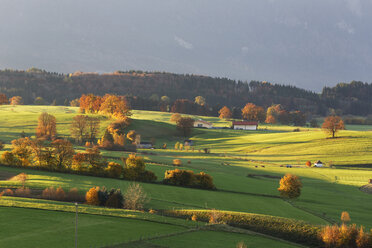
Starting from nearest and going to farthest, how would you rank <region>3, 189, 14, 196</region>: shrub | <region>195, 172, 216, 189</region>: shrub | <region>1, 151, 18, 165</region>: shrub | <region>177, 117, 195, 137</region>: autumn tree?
<region>3, 189, 14, 196</region>: shrub
<region>195, 172, 216, 189</region>: shrub
<region>1, 151, 18, 165</region>: shrub
<region>177, 117, 195, 137</region>: autumn tree

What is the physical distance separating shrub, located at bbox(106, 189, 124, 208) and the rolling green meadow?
361cm

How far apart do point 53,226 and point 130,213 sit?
32.3 feet

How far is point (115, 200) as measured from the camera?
175ft

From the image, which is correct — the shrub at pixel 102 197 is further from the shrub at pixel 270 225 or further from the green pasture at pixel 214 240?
the green pasture at pixel 214 240

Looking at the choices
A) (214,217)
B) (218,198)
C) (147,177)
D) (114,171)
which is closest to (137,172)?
(147,177)

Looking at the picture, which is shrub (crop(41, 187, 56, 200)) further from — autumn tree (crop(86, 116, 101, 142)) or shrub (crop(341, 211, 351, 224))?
autumn tree (crop(86, 116, 101, 142))

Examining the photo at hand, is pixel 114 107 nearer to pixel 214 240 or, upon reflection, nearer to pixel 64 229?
pixel 64 229

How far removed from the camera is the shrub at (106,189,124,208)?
173ft

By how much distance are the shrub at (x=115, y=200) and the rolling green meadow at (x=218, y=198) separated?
3.61 m

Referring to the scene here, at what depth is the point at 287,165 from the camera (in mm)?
98688

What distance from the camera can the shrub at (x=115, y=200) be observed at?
5284 centimetres

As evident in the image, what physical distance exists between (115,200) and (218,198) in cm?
1619

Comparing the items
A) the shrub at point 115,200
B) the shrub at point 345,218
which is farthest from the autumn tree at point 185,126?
the shrub at point 345,218

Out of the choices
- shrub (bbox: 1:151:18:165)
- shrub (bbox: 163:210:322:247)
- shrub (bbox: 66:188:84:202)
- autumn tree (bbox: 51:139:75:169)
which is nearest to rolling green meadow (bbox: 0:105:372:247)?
shrub (bbox: 1:151:18:165)
